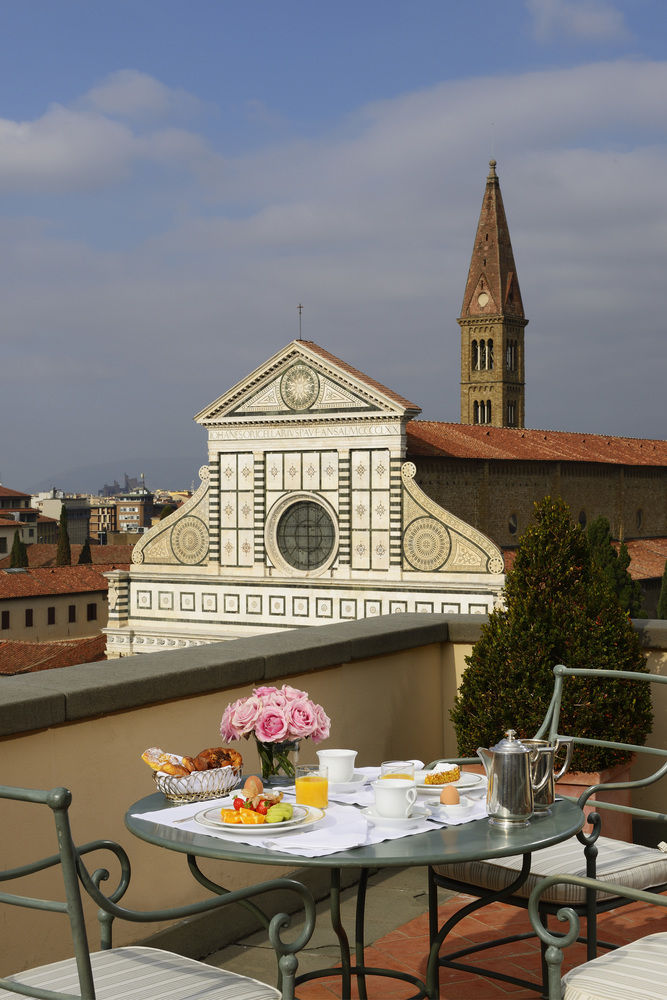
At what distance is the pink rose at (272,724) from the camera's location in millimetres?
2936

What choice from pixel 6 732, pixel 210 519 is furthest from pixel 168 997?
pixel 210 519

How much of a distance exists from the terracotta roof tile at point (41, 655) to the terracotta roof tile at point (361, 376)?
9866 millimetres

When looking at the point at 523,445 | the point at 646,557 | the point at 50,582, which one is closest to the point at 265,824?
the point at 523,445

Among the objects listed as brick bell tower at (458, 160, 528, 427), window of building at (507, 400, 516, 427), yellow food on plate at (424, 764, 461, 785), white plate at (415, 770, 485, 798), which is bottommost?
white plate at (415, 770, 485, 798)

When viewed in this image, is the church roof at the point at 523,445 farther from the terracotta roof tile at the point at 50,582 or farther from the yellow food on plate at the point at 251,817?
the yellow food on plate at the point at 251,817

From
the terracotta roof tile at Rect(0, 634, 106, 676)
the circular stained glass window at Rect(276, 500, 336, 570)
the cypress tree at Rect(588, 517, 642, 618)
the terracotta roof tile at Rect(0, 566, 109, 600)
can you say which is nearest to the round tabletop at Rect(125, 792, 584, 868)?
the cypress tree at Rect(588, 517, 642, 618)

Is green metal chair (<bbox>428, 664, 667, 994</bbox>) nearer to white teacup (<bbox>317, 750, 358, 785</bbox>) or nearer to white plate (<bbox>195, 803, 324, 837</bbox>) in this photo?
white teacup (<bbox>317, 750, 358, 785</bbox>)

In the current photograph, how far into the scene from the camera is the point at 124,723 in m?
3.74

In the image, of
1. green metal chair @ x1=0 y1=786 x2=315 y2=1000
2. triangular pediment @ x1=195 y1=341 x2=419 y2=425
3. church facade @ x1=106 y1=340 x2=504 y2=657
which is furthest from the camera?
triangular pediment @ x1=195 y1=341 x2=419 y2=425

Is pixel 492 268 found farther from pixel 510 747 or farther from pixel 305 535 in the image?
pixel 510 747

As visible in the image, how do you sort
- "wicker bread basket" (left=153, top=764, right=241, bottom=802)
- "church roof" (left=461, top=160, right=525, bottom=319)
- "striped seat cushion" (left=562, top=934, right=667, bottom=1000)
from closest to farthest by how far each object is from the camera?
"striped seat cushion" (left=562, top=934, right=667, bottom=1000) → "wicker bread basket" (left=153, top=764, right=241, bottom=802) → "church roof" (left=461, top=160, right=525, bottom=319)

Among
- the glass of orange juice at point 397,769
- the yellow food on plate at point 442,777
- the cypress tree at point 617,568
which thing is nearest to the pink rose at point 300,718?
the glass of orange juice at point 397,769

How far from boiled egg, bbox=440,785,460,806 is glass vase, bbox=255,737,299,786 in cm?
44

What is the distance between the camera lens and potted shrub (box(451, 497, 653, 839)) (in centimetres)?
469
